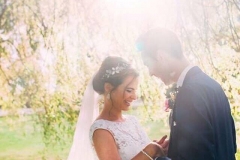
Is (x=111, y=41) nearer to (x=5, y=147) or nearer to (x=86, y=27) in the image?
(x=86, y=27)

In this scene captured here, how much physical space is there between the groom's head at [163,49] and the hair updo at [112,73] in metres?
0.38

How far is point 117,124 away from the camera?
2.14 m

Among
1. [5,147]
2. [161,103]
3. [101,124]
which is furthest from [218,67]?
[5,147]

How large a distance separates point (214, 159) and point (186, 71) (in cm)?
35

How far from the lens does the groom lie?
1610 mm

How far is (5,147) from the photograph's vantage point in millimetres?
10281

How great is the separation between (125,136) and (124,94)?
0.21 metres

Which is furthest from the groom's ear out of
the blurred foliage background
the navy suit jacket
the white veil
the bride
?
the blurred foliage background

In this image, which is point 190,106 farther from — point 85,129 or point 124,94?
point 85,129

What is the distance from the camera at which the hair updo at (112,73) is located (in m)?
2.11

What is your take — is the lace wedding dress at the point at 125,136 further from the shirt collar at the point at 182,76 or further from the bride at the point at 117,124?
the shirt collar at the point at 182,76

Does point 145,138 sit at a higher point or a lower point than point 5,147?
higher

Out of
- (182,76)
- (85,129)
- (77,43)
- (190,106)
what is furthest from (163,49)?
(77,43)

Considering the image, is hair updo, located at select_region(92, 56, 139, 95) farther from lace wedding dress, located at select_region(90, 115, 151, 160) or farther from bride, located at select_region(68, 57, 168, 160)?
lace wedding dress, located at select_region(90, 115, 151, 160)
